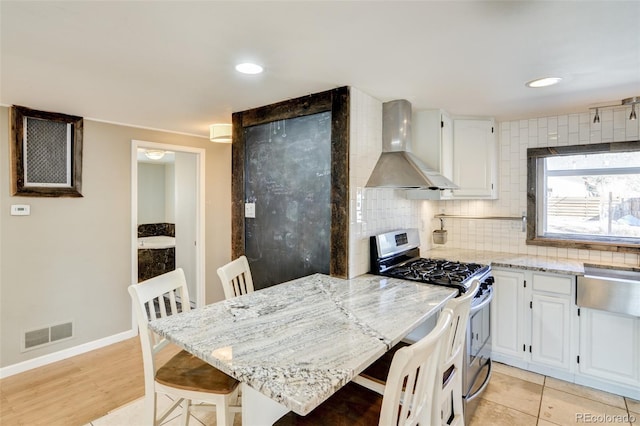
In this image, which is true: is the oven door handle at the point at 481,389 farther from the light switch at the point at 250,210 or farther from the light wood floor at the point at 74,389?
the light wood floor at the point at 74,389

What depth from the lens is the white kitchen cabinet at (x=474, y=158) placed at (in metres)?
3.11

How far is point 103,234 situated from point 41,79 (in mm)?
1621

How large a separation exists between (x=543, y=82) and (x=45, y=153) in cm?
395

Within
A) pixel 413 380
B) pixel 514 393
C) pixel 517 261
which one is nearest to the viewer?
pixel 413 380

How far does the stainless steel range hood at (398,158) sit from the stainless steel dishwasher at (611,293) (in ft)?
4.00

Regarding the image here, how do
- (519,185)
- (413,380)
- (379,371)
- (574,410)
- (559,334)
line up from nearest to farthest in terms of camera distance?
(413,380)
(379,371)
(574,410)
(559,334)
(519,185)

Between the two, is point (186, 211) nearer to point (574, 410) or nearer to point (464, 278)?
point (464, 278)

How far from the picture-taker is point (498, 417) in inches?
86.4

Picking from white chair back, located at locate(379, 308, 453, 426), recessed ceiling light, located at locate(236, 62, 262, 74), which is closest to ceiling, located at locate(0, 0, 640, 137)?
recessed ceiling light, located at locate(236, 62, 262, 74)

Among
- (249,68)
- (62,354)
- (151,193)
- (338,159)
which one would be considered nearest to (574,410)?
(338,159)

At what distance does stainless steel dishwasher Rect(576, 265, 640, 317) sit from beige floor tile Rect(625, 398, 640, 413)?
26.0 inches

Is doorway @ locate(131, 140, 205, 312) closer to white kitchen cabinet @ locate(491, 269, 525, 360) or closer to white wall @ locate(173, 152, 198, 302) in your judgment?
white wall @ locate(173, 152, 198, 302)

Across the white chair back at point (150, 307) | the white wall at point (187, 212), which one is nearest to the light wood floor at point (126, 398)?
the white chair back at point (150, 307)

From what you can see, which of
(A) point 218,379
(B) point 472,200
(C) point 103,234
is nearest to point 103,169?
(C) point 103,234
